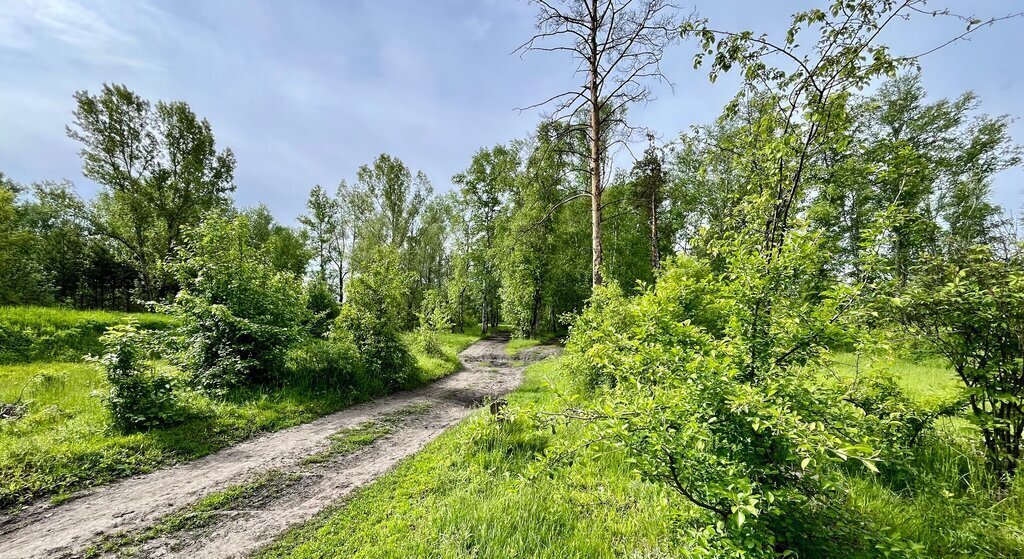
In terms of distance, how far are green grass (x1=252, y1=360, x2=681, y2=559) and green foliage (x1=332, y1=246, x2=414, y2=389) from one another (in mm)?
5721

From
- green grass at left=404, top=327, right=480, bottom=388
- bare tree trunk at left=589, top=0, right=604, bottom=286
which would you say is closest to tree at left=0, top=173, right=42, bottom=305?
green grass at left=404, top=327, right=480, bottom=388

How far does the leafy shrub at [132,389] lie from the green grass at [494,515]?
14.7 ft

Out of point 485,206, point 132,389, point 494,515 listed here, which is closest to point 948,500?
point 494,515

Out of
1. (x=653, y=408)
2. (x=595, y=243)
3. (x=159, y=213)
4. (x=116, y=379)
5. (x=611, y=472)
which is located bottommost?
(x=611, y=472)

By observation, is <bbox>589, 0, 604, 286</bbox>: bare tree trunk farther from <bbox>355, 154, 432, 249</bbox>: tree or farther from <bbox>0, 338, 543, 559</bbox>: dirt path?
<bbox>355, 154, 432, 249</bbox>: tree

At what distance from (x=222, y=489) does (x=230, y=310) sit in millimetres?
5273

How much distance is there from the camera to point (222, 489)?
4.52 meters

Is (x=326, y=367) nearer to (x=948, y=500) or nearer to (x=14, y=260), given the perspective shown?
(x=948, y=500)

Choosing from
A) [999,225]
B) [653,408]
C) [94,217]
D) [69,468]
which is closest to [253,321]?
[69,468]

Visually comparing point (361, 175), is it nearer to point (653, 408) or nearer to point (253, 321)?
point (253, 321)

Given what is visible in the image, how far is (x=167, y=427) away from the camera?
6.03m

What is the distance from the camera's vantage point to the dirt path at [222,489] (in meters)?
3.48

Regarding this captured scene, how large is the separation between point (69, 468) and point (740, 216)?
952cm

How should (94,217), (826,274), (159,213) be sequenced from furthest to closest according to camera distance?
1. (94,217)
2. (159,213)
3. (826,274)
